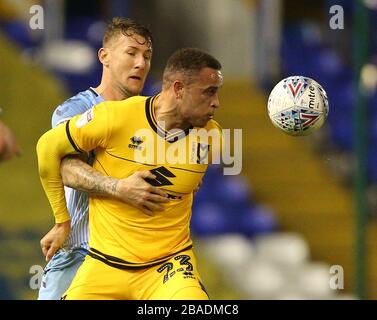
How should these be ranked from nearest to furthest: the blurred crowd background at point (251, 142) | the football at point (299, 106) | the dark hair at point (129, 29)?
1. the football at point (299, 106)
2. the dark hair at point (129, 29)
3. the blurred crowd background at point (251, 142)

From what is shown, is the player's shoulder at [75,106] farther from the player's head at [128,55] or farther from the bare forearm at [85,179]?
the bare forearm at [85,179]

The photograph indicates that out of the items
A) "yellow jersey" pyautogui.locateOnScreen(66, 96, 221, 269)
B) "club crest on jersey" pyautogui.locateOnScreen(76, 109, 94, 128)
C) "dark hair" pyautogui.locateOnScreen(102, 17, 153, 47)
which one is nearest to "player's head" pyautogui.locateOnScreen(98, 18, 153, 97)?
"dark hair" pyautogui.locateOnScreen(102, 17, 153, 47)

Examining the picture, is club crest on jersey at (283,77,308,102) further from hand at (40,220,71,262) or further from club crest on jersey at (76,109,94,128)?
hand at (40,220,71,262)

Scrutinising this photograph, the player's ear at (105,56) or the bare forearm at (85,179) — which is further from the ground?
the player's ear at (105,56)

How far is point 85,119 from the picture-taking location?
18.3 ft

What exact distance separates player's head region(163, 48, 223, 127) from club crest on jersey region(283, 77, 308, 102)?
0.39 meters

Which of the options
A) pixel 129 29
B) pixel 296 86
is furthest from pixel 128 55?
pixel 296 86

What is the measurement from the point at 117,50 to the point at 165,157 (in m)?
0.67

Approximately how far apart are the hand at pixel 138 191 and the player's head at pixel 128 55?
57 centimetres

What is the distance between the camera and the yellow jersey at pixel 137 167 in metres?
5.58

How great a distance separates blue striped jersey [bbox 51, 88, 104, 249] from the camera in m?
5.86

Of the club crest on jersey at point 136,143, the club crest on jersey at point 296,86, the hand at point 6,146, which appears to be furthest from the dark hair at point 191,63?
the hand at point 6,146

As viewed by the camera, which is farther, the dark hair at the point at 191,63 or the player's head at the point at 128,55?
the player's head at the point at 128,55
